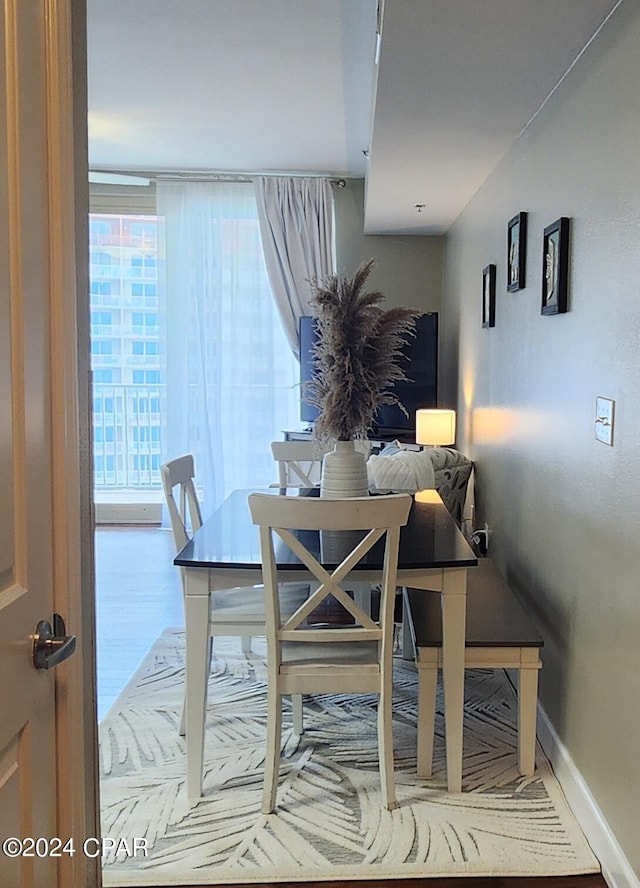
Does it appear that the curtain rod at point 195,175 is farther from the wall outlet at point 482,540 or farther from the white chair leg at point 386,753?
the white chair leg at point 386,753

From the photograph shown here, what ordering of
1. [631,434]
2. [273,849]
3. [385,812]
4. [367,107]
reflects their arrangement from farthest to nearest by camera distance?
[367,107], [385,812], [273,849], [631,434]

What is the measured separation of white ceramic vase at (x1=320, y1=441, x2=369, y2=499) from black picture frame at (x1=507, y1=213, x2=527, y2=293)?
1.05 m

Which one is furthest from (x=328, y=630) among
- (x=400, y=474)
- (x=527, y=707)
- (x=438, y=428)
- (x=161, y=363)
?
(x=161, y=363)

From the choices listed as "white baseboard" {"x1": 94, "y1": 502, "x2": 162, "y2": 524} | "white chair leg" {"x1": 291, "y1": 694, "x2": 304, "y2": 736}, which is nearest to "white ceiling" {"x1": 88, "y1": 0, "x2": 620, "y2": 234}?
"white chair leg" {"x1": 291, "y1": 694, "x2": 304, "y2": 736}

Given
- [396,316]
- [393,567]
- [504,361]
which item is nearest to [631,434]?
[393,567]

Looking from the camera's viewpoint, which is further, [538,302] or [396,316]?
[538,302]

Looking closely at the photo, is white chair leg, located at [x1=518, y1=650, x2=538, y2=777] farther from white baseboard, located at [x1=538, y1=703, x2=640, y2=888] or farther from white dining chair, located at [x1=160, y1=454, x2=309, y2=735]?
white dining chair, located at [x1=160, y1=454, x2=309, y2=735]

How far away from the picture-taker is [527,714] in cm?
240

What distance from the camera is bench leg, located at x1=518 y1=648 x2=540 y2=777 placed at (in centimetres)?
238

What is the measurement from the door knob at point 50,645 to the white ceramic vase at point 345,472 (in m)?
1.62

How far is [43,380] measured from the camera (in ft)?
3.91

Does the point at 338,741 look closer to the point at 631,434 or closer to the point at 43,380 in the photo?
the point at 631,434

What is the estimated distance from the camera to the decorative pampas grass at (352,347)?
262cm

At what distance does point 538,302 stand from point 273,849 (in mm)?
2058
